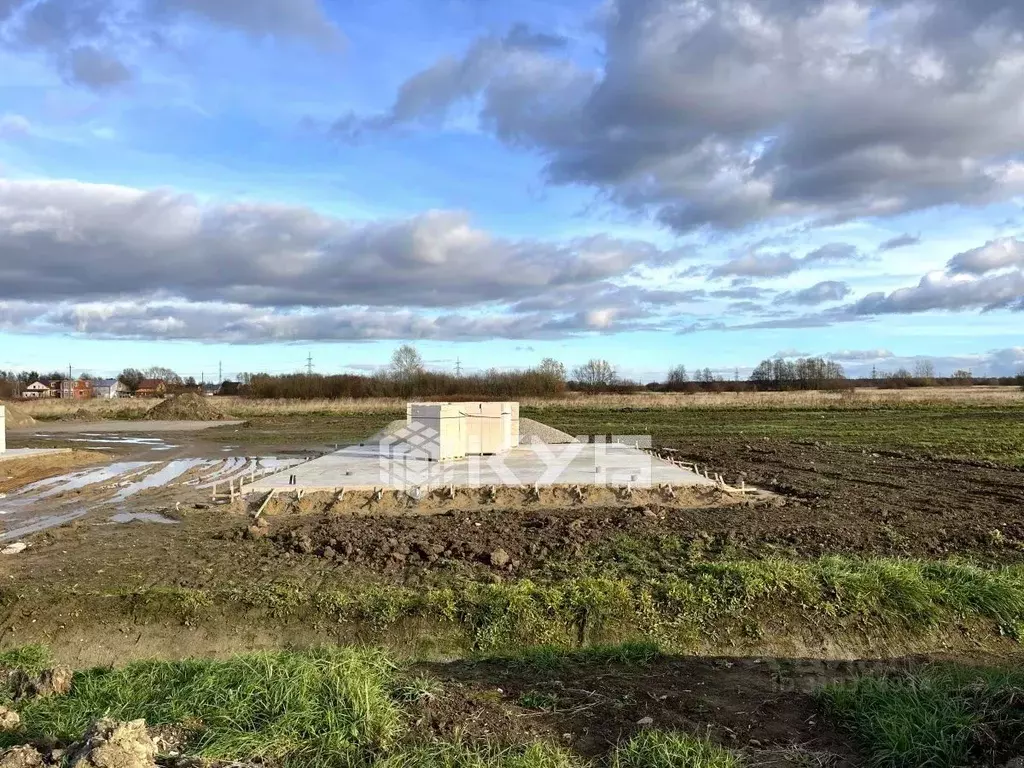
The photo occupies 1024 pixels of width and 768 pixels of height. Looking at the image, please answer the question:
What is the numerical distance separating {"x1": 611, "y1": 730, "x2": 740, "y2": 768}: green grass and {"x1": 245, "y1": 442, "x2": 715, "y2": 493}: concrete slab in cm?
792

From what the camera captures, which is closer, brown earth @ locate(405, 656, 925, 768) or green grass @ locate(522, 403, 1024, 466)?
brown earth @ locate(405, 656, 925, 768)

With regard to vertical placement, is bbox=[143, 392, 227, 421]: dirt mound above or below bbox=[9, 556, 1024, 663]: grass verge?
above

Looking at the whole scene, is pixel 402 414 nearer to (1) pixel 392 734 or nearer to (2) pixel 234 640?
(2) pixel 234 640

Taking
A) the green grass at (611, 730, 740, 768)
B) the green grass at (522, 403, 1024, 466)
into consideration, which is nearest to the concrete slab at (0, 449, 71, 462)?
the green grass at (522, 403, 1024, 466)

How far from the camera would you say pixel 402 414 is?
127 ft

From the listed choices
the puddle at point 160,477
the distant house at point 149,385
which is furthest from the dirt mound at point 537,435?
the distant house at point 149,385

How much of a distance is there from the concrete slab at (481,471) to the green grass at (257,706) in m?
7.07

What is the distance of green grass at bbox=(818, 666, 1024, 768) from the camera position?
3334 millimetres

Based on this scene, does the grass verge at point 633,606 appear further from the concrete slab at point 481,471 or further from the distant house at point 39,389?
the distant house at point 39,389

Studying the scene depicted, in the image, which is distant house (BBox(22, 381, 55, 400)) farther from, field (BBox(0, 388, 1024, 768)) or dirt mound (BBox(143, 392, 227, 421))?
field (BBox(0, 388, 1024, 768))

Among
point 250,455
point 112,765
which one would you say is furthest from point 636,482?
point 250,455

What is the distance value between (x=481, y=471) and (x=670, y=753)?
9325mm

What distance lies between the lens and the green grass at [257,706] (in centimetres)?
324

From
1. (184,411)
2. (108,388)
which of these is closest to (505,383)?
(184,411)
